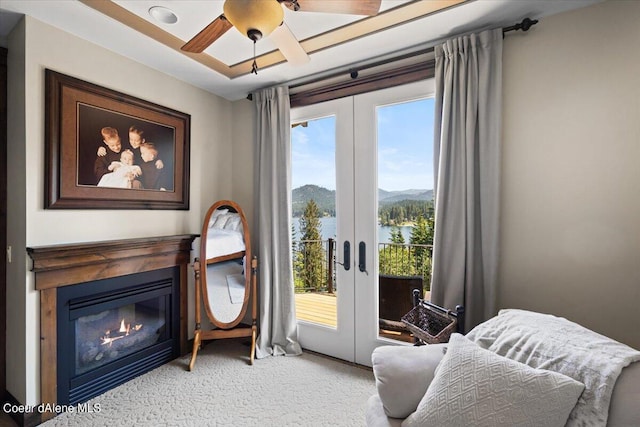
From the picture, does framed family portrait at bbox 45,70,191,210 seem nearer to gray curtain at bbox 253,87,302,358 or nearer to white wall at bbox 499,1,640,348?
gray curtain at bbox 253,87,302,358

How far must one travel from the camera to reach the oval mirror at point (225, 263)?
2.73 meters

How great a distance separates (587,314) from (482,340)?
1019 millimetres

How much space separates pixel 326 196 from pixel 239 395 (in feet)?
5.79

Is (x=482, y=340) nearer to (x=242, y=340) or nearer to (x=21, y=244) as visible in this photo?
Result: (x=242, y=340)

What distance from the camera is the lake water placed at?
2383mm

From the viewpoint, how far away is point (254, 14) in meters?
1.16

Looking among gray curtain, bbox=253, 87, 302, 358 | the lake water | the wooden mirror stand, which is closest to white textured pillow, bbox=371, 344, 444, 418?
the lake water

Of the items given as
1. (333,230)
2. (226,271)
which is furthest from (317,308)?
(226,271)

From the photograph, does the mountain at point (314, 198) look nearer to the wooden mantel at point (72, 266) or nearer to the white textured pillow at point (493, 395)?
the wooden mantel at point (72, 266)

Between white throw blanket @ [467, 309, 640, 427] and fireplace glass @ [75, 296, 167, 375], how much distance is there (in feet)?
8.54

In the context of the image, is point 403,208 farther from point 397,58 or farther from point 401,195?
point 397,58

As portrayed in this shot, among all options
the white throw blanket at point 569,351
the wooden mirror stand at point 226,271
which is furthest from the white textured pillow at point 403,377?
the wooden mirror stand at point 226,271

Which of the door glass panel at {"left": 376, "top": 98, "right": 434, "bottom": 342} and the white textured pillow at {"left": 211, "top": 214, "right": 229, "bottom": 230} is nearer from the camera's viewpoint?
the door glass panel at {"left": 376, "top": 98, "right": 434, "bottom": 342}

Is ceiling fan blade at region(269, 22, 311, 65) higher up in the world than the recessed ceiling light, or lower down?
lower down
